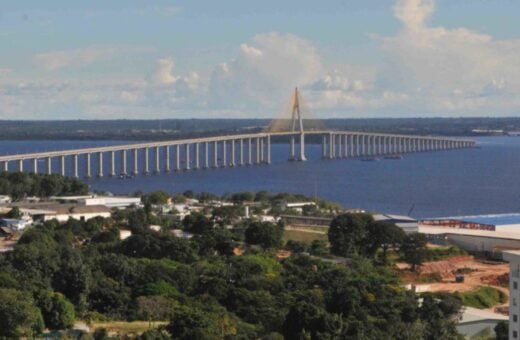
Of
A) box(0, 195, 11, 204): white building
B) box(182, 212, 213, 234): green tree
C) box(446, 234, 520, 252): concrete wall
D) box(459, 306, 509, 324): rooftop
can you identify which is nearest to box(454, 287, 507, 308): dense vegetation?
box(459, 306, 509, 324): rooftop

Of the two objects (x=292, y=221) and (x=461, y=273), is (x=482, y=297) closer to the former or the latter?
(x=461, y=273)

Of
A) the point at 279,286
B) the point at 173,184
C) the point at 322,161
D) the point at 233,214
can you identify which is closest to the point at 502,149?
the point at 322,161

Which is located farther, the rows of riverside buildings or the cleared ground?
the rows of riverside buildings

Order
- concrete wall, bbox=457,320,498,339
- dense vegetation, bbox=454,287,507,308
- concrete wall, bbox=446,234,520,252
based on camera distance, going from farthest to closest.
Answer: concrete wall, bbox=446,234,520,252
dense vegetation, bbox=454,287,507,308
concrete wall, bbox=457,320,498,339

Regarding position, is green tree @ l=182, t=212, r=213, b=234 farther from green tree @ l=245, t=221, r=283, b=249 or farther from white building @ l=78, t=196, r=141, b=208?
white building @ l=78, t=196, r=141, b=208

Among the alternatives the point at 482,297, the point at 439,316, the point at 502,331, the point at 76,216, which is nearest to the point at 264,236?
the point at 482,297

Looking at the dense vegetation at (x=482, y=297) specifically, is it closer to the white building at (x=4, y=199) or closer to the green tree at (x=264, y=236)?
the green tree at (x=264, y=236)

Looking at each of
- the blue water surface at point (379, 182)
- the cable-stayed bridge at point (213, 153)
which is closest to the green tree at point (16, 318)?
the blue water surface at point (379, 182)
